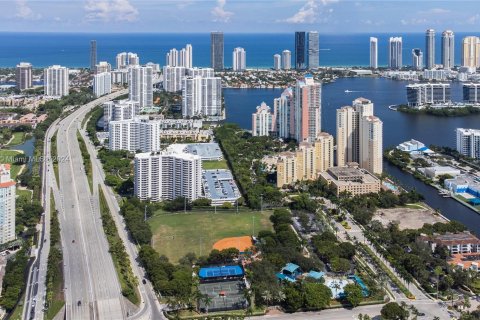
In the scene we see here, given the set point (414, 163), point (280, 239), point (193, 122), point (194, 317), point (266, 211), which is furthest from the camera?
point (193, 122)

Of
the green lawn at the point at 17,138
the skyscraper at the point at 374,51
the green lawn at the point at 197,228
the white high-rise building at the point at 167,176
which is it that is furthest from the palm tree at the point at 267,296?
the skyscraper at the point at 374,51

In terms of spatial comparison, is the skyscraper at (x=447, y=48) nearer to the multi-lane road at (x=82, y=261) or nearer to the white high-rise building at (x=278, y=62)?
the white high-rise building at (x=278, y=62)

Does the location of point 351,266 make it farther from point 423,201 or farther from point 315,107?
point 315,107

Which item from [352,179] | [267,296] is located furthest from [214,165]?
[267,296]

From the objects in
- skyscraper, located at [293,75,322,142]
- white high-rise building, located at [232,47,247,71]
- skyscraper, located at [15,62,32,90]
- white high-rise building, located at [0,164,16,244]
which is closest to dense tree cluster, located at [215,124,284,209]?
skyscraper, located at [293,75,322,142]

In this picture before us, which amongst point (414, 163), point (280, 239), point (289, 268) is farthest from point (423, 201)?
point (289, 268)

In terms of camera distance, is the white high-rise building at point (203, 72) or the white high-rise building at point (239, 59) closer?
the white high-rise building at point (203, 72)
